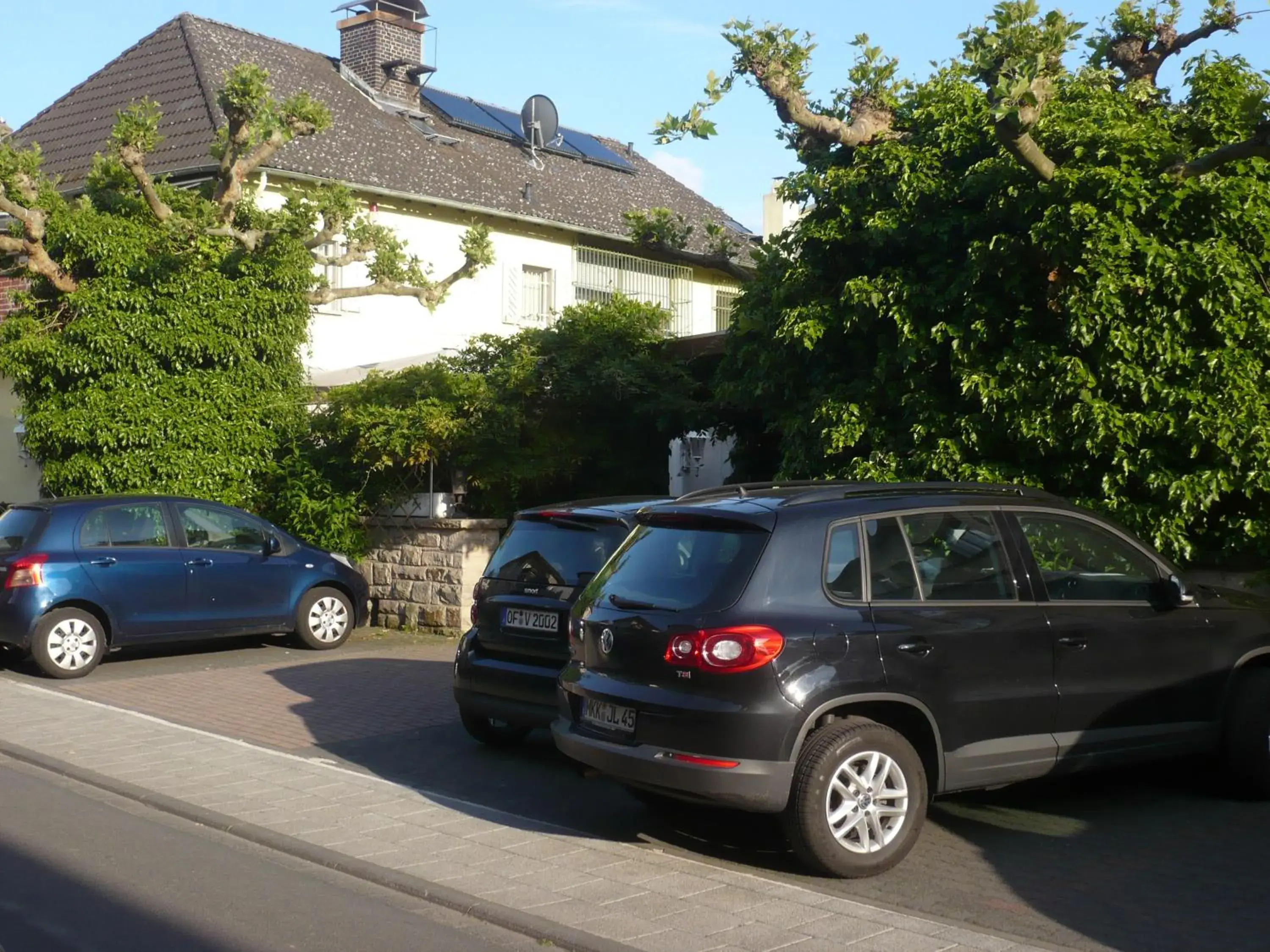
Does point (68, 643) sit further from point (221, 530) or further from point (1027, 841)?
point (1027, 841)

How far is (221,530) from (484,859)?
8719mm

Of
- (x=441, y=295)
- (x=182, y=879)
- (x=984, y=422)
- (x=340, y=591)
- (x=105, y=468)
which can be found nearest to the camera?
(x=182, y=879)

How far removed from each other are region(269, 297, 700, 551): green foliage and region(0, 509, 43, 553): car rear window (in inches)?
148

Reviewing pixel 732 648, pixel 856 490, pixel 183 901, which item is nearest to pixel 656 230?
pixel 856 490

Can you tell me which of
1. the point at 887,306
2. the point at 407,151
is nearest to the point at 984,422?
the point at 887,306

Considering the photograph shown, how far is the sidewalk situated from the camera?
18.7 ft

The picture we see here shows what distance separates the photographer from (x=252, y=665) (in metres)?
14.2

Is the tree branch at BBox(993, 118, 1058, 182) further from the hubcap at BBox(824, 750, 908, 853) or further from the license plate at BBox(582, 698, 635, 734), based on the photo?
the license plate at BBox(582, 698, 635, 734)

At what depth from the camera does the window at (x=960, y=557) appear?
7.08 m

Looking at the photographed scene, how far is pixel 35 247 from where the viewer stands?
18.5 meters

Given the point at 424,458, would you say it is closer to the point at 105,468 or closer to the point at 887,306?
the point at 105,468

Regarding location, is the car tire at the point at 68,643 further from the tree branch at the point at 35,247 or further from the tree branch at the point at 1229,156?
the tree branch at the point at 1229,156

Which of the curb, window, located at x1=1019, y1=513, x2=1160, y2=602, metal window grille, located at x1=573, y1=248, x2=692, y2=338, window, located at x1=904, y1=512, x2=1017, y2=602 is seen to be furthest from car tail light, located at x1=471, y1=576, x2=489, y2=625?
metal window grille, located at x1=573, y1=248, x2=692, y2=338

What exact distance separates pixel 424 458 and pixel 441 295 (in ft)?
14.3
